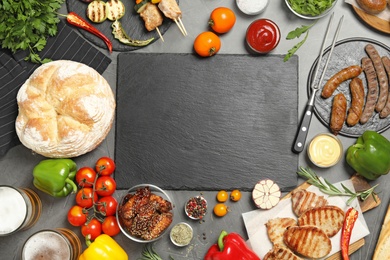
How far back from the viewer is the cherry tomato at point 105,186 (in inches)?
125

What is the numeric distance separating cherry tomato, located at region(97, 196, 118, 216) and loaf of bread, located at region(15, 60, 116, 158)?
0.34 metres

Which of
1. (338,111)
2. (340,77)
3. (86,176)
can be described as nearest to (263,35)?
(340,77)

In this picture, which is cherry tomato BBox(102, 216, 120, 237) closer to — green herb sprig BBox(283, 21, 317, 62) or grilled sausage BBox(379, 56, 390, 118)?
green herb sprig BBox(283, 21, 317, 62)

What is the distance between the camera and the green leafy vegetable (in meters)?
3.21

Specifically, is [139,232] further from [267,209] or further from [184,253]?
[267,209]

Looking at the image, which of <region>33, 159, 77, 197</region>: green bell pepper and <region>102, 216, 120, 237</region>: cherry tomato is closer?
<region>33, 159, 77, 197</region>: green bell pepper

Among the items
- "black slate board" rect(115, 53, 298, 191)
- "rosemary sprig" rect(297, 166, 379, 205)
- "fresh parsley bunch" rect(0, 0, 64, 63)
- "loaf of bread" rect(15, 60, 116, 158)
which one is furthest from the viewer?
"black slate board" rect(115, 53, 298, 191)

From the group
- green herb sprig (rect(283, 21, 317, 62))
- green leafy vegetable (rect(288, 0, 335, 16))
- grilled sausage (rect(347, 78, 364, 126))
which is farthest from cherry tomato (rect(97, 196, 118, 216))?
green leafy vegetable (rect(288, 0, 335, 16))

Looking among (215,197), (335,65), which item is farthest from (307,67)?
(215,197)

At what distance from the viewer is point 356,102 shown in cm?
321

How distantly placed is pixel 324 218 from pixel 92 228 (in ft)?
4.56

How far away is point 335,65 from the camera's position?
130 inches

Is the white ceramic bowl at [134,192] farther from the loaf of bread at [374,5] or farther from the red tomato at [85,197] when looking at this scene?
the loaf of bread at [374,5]

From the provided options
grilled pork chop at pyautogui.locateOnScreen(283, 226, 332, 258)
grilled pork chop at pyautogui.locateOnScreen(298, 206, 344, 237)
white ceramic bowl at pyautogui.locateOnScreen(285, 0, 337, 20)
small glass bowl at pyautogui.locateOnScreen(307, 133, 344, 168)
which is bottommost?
grilled pork chop at pyautogui.locateOnScreen(283, 226, 332, 258)
